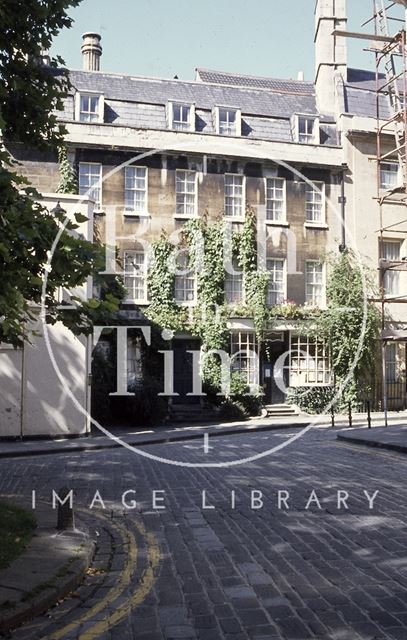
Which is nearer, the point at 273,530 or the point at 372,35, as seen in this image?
the point at 273,530

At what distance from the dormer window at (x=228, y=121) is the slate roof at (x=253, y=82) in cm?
411

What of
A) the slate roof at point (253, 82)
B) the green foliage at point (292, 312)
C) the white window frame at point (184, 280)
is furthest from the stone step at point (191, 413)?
the slate roof at point (253, 82)

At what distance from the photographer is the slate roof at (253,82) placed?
3275 cm

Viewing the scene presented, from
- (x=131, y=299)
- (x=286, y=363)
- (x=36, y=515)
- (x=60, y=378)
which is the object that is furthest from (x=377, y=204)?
(x=36, y=515)

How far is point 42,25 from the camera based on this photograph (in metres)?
8.24

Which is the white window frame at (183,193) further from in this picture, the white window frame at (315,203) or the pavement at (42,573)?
the pavement at (42,573)

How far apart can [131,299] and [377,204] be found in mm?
11684

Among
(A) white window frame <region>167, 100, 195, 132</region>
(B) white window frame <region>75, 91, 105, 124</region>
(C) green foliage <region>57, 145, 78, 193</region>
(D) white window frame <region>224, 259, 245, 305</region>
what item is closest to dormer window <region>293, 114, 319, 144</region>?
(A) white window frame <region>167, 100, 195, 132</region>

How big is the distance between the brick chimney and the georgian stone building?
1.8 inches

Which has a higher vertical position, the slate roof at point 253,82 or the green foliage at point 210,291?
the slate roof at point 253,82

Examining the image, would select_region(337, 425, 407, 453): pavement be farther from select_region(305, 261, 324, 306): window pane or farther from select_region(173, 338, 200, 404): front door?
select_region(305, 261, 324, 306): window pane

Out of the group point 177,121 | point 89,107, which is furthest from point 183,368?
point 89,107

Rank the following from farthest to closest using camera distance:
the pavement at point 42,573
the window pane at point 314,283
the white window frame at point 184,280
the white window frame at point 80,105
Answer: the window pane at point 314,283 < the white window frame at point 80,105 < the white window frame at point 184,280 < the pavement at point 42,573

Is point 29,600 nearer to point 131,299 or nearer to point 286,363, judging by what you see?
point 131,299
